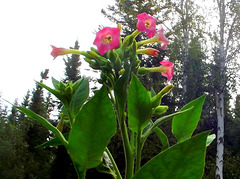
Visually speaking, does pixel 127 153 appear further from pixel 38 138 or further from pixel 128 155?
pixel 38 138

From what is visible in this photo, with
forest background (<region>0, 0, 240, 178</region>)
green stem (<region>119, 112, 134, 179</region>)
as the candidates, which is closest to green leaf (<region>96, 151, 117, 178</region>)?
green stem (<region>119, 112, 134, 179</region>)

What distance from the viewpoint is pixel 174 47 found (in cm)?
1392

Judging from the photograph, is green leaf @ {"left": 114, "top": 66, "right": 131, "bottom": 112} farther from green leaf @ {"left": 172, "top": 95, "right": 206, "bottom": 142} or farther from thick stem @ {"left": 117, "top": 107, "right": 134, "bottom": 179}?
green leaf @ {"left": 172, "top": 95, "right": 206, "bottom": 142}

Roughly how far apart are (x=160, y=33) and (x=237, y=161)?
14.3m

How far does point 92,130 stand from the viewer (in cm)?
57

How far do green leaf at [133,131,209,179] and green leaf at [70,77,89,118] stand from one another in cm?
28

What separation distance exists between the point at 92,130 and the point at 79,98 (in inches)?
8.6

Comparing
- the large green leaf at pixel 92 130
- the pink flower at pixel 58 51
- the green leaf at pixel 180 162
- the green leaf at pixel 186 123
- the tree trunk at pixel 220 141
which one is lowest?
the green leaf at pixel 180 162

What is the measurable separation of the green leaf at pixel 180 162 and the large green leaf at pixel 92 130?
0.10 meters

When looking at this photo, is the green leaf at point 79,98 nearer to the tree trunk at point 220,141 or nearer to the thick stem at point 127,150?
the thick stem at point 127,150

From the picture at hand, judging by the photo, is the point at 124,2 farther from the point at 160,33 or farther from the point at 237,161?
the point at 160,33

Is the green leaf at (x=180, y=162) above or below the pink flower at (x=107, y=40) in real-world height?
below

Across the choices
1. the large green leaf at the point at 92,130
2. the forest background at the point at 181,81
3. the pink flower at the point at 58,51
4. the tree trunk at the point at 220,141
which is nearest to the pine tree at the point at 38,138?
the forest background at the point at 181,81

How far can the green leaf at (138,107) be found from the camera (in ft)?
2.19
